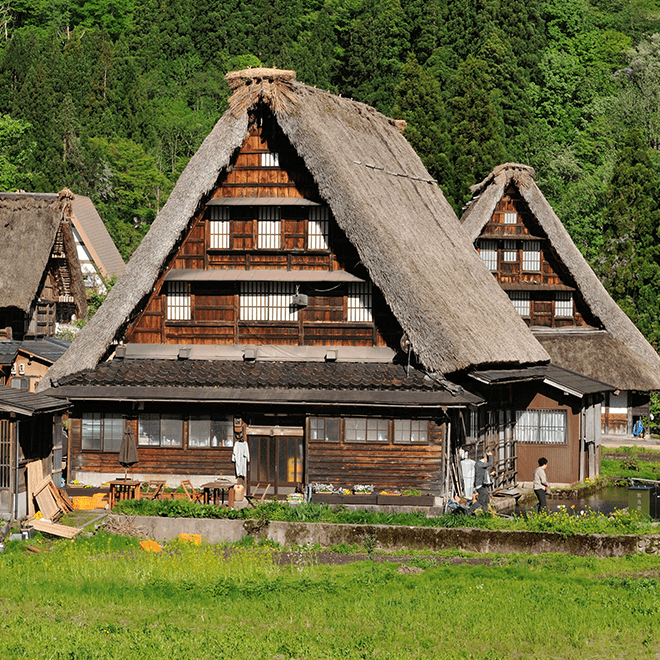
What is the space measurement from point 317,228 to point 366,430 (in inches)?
217

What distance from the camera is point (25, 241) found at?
40688mm

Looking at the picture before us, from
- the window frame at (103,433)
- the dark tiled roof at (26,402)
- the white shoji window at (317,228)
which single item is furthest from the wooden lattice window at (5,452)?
the white shoji window at (317,228)

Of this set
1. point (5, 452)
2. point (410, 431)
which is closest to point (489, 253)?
point (410, 431)

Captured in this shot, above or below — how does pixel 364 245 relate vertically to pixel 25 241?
below

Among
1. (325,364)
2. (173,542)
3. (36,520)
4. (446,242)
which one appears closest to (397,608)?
(173,542)

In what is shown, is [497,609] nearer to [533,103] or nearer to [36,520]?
[36,520]

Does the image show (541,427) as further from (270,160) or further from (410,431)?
(270,160)

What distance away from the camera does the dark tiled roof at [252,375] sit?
24.7m

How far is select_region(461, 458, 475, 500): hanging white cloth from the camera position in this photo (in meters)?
24.9

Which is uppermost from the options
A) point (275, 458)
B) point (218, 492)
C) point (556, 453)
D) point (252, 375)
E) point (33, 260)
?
point (33, 260)

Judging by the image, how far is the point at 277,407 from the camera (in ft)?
84.3

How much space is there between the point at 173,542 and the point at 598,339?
2104 cm

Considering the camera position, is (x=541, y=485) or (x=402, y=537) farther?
(x=541, y=485)

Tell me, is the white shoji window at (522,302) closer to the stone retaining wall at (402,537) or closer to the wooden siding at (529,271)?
the wooden siding at (529,271)
